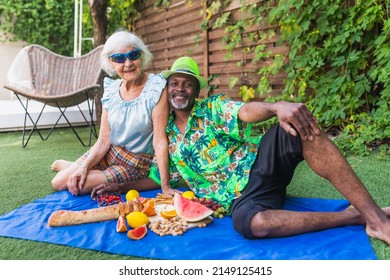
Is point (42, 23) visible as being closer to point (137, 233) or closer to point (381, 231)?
point (137, 233)

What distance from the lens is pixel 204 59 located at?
276 inches

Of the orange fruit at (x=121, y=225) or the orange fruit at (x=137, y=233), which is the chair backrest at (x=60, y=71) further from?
the orange fruit at (x=137, y=233)

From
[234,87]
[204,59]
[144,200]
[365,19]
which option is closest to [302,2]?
[365,19]

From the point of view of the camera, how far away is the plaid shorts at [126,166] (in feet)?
10.8

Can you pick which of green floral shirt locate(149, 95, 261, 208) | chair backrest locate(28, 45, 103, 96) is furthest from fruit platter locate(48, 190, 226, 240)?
chair backrest locate(28, 45, 103, 96)

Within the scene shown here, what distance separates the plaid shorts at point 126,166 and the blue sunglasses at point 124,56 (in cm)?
74

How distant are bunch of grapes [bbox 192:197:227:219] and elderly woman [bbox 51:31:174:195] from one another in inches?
13.1

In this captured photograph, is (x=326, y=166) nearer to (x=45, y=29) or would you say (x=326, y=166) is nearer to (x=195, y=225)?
(x=195, y=225)

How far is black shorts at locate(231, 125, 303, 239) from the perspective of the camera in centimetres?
220

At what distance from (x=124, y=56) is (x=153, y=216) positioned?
1.30m

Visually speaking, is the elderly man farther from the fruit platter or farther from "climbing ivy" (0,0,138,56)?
"climbing ivy" (0,0,138,56)

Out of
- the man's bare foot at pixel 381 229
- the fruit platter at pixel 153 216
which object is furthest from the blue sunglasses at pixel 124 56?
the man's bare foot at pixel 381 229

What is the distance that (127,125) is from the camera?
3154 millimetres
